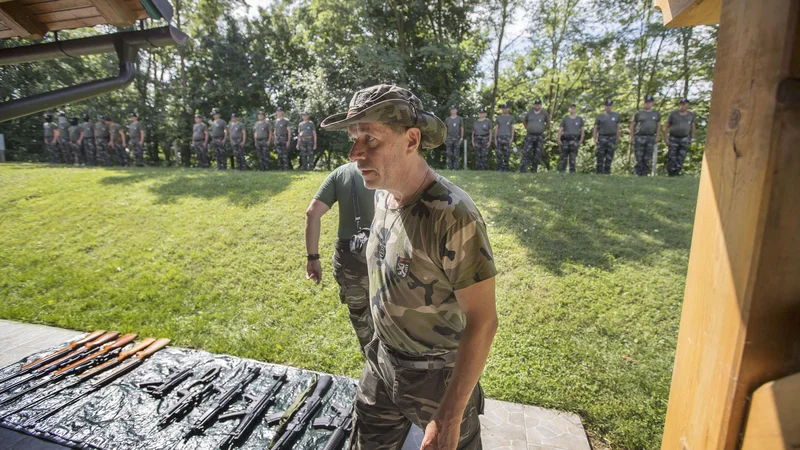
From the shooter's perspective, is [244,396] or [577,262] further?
[577,262]

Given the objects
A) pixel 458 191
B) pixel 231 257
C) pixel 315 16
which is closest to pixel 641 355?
pixel 458 191

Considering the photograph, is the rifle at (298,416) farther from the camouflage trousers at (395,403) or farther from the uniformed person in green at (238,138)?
the uniformed person in green at (238,138)

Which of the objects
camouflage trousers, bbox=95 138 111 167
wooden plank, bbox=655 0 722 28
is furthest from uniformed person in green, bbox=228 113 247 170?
wooden plank, bbox=655 0 722 28

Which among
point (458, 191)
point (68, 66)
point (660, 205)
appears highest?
point (68, 66)

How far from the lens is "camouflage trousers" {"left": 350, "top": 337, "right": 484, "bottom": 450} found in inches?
71.1

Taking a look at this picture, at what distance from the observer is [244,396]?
3.44m

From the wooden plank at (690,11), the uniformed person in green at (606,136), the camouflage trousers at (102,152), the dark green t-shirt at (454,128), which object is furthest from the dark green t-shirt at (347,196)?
the camouflage trousers at (102,152)

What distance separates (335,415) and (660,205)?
7346 millimetres

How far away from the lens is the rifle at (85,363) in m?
3.50

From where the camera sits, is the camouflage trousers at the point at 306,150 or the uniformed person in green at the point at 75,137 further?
the uniformed person in green at the point at 75,137

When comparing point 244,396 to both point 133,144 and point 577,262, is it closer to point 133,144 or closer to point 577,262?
point 577,262

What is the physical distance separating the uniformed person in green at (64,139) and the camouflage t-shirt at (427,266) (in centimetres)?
2363

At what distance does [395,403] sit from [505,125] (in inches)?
485

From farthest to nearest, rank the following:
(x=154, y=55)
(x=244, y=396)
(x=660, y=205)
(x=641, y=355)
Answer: (x=154, y=55) < (x=660, y=205) < (x=641, y=355) < (x=244, y=396)
